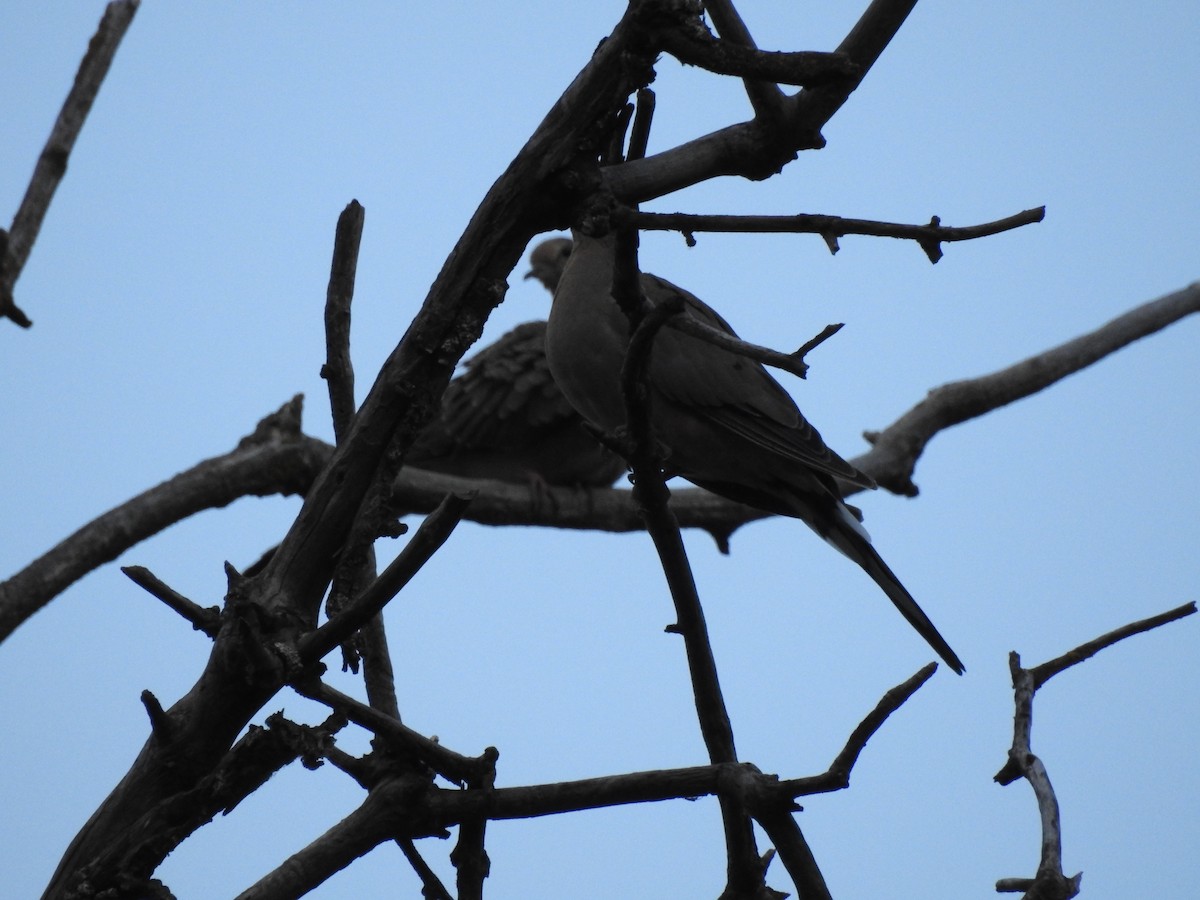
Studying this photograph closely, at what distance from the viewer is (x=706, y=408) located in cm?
399

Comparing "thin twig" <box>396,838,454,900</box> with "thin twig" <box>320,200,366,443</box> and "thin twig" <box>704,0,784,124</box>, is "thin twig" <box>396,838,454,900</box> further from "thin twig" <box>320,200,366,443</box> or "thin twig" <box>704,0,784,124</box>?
"thin twig" <box>704,0,784,124</box>

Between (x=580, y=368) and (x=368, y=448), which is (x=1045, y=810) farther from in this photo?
(x=580, y=368)

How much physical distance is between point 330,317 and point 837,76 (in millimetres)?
1104

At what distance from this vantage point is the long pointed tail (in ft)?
11.1

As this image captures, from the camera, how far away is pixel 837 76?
208 cm

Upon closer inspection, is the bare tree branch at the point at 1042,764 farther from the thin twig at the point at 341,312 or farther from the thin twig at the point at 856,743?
the thin twig at the point at 341,312

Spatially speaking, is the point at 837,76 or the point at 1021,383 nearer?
the point at 837,76

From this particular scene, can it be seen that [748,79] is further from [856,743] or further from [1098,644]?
[1098,644]

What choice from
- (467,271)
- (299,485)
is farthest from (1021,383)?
(467,271)

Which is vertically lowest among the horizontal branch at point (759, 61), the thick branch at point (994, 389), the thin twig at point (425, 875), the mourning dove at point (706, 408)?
the thin twig at point (425, 875)

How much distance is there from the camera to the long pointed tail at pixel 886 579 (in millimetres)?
3389

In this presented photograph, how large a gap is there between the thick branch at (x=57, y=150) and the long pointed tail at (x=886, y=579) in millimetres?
2399

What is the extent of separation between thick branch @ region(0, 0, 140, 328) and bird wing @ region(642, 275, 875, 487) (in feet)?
5.46

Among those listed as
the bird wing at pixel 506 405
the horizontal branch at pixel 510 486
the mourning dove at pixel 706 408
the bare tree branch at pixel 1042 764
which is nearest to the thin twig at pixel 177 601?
the bare tree branch at pixel 1042 764
